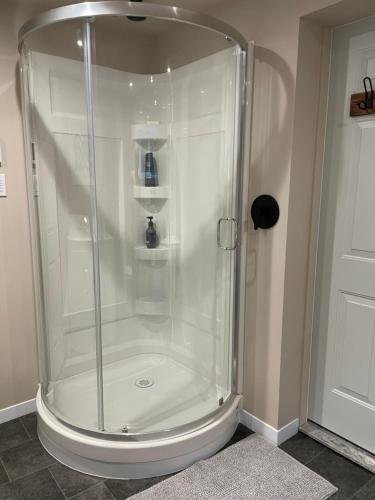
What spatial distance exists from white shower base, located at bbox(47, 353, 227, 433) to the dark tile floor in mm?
227

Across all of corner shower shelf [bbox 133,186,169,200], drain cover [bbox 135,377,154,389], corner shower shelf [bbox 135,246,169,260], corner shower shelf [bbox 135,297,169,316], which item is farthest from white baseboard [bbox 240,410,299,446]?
corner shower shelf [bbox 133,186,169,200]

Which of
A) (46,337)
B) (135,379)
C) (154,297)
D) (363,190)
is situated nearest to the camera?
(363,190)

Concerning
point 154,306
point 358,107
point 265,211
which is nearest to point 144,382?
point 154,306

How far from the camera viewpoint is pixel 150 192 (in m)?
2.39

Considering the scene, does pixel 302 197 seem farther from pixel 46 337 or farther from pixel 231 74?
pixel 46 337

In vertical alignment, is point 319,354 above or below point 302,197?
below

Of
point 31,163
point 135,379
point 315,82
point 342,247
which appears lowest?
point 135,379

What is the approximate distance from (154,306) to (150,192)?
78 cm

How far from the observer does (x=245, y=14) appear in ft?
6.29

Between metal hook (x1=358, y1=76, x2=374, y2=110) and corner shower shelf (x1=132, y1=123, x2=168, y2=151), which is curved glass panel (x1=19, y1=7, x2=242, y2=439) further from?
metal hook (x1=358, y1=76, x2=374, y2=110)

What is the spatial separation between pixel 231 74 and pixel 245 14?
299 millimetres

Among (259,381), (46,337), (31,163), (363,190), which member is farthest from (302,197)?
(46,337)

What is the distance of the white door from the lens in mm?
1796

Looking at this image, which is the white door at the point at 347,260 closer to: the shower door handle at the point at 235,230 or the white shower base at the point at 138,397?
the shower door handle at the point at 235,230
